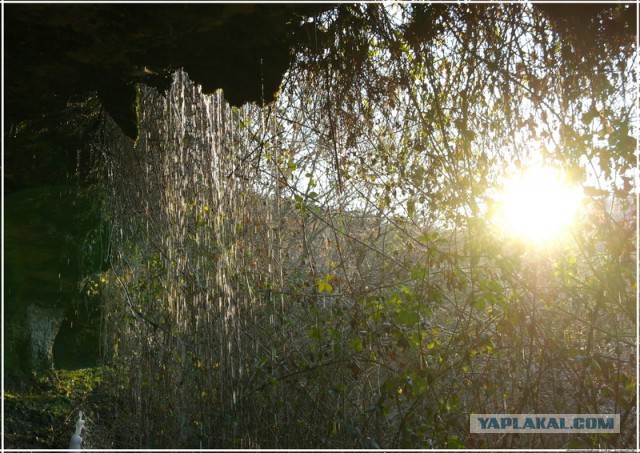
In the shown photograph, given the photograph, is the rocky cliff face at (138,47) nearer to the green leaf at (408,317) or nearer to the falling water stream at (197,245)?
the falling water stream at (197,245)

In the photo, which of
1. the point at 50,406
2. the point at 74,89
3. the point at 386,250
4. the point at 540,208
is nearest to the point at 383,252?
the point at 386,250

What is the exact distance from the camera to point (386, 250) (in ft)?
16.1

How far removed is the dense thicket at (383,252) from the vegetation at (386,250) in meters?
0.01

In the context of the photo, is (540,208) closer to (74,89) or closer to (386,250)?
(386,250)

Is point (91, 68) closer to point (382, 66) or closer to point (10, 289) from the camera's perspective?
point (382, 66)

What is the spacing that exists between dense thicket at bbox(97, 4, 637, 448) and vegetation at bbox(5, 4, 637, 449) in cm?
1

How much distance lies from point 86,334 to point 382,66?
364 cm

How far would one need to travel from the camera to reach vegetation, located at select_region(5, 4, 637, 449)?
9.71ft

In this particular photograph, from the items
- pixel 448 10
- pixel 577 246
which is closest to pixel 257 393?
pixel 577 246

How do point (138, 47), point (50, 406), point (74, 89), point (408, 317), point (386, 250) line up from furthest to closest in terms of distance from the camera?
point (386, 250) → point (50, 406) → point (408, 317) → point (74, 89) → point (138, 47)

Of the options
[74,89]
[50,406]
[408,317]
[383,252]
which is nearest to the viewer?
[74,89]

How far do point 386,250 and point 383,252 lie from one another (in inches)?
33.7

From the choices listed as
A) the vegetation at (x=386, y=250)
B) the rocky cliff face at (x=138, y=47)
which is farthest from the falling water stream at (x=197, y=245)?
the rocky cliff face at (x=138, y=47)

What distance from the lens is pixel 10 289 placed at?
151 inches
